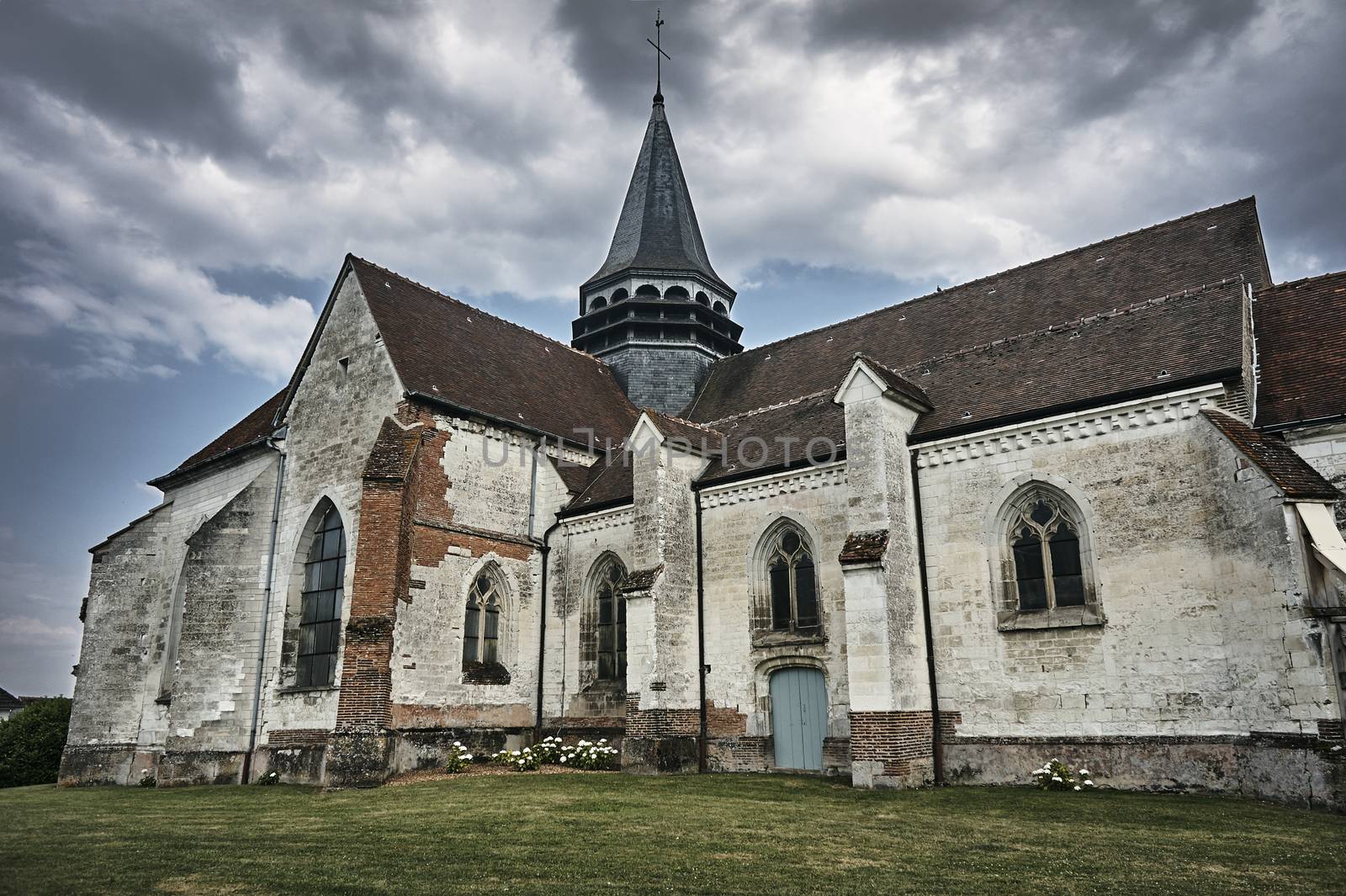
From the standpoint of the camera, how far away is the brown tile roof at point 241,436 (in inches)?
925

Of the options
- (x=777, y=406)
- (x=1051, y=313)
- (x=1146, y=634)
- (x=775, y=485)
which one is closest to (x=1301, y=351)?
(x=1051, y=313)

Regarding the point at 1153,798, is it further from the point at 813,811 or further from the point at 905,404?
the point at 905,404

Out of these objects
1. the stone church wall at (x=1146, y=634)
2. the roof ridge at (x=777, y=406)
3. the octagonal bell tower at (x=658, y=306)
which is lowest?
the stone church wall at (x=1146, y=634)

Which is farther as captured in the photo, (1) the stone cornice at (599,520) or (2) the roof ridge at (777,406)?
(2) the roof ridge at (777,406)

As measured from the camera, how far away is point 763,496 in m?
18.5

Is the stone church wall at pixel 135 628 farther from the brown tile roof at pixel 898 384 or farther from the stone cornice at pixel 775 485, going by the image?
the brown tile roof at pixel 898 384

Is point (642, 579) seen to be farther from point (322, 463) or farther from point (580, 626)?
point (322, 463)

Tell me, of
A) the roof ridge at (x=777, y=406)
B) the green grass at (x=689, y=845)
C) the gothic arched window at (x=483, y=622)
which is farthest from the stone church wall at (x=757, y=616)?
the gothic arched window at (x=483, y=622)

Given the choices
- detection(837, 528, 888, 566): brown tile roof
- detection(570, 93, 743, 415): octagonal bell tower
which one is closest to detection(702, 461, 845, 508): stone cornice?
detection(837, 528, 888, 566): brown tile roof

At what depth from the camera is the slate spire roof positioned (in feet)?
95.4

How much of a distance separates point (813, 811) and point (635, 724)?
6362 mm

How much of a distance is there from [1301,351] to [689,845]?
13.4 m

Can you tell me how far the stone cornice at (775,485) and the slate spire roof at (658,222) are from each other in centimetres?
1135

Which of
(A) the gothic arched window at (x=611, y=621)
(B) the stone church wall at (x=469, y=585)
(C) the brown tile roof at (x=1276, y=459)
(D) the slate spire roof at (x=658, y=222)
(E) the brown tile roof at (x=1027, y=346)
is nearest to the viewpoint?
(C) the brown tile roof at (x=1276, y=459)
